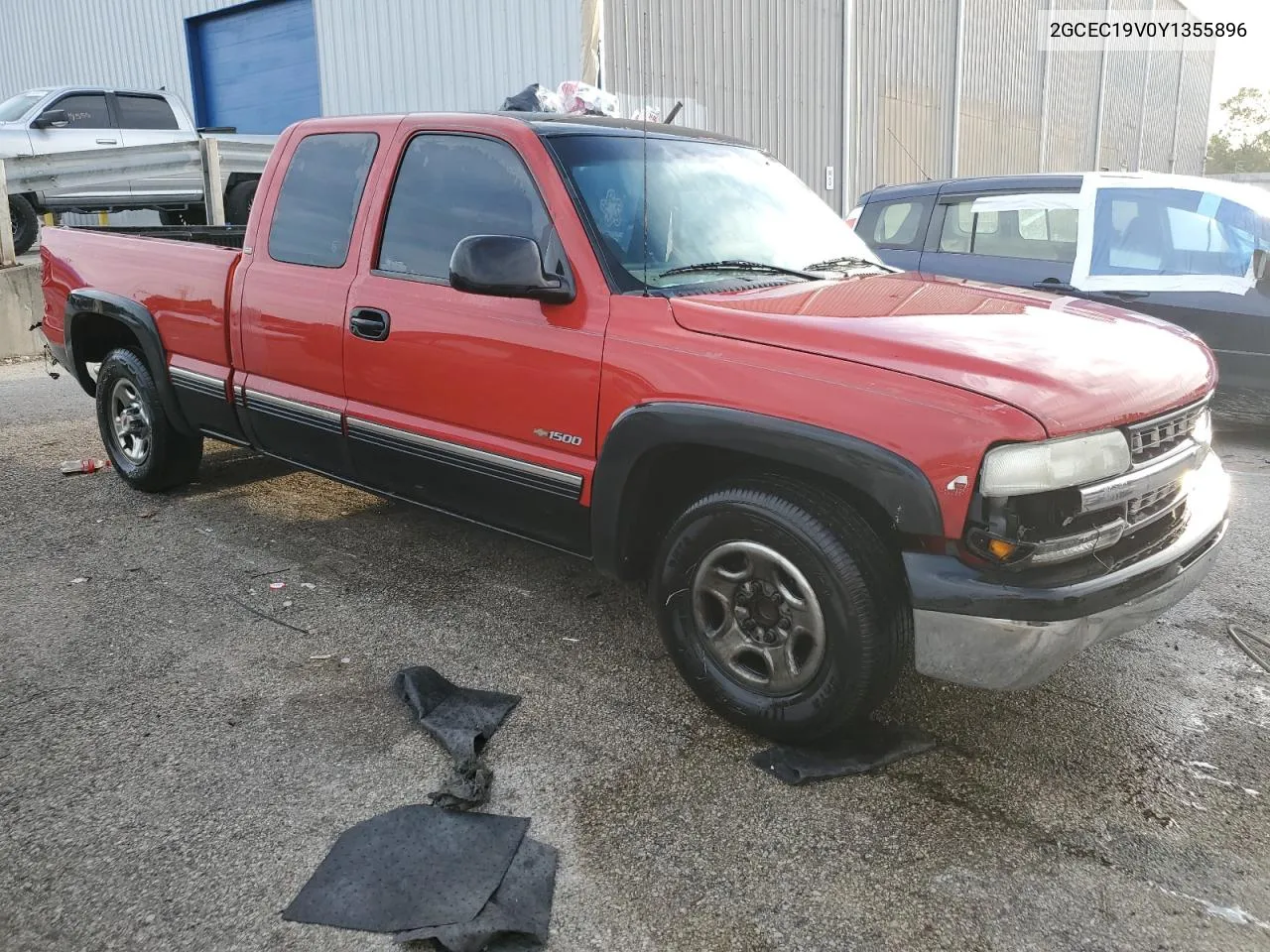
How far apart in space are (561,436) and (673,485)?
1.28 ft

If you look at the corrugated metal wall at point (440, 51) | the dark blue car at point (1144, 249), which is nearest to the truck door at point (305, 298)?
the dark blue car at point (1144, 249)

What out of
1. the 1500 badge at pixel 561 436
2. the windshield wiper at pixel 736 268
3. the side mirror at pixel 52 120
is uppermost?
the side mirror at pixel 52 120

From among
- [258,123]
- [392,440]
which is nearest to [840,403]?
[392,440]

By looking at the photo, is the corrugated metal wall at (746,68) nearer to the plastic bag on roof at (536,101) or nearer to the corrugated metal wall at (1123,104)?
the plastic bag on roof at (536,101)

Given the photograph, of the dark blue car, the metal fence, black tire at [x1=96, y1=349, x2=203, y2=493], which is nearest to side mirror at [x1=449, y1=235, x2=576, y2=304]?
black tire at [x1=96, y1=349, x2=203, y2=493]

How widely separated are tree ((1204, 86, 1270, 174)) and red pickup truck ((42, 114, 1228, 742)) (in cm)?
4603

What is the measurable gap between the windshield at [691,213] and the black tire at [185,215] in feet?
37.6

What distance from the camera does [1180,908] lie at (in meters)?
2.21

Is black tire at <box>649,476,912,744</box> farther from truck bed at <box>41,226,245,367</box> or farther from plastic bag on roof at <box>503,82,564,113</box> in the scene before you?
plastic bag on roof at <box>503,82,564,113</box>

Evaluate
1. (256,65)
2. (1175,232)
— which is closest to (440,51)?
(256,65)

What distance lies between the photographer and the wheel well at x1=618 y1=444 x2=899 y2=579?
271 cm

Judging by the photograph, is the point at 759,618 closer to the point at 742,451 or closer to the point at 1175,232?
the point at 742,451

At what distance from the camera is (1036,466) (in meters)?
2.38

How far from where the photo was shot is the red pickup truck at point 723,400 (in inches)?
96.6
